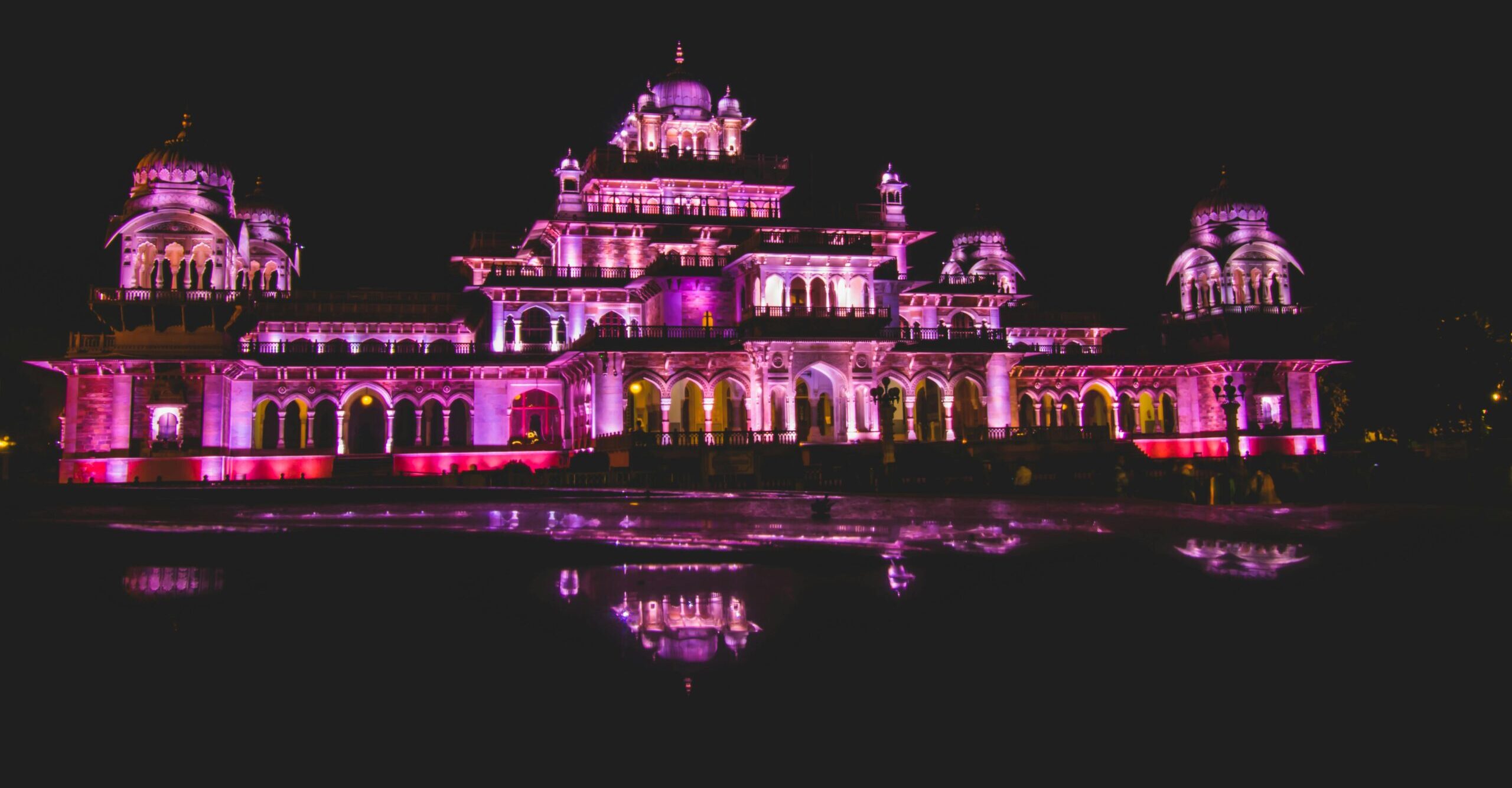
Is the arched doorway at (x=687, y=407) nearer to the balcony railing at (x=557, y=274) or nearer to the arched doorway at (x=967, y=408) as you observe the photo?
the balcony railing at (x=557, y=274)

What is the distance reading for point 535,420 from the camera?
145 ft

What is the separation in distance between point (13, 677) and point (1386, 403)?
5161cm

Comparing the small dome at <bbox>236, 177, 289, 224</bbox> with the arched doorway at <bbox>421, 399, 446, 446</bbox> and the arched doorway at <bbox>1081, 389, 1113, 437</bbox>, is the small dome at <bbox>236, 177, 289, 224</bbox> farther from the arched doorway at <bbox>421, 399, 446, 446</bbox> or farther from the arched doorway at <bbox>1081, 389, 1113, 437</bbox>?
the arched doorway at <bbox>1081, 389, 1113, 437</bbox>

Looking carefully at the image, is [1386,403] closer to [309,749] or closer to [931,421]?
[931,421]

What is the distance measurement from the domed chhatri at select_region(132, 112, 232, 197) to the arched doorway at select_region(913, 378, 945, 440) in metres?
30.8

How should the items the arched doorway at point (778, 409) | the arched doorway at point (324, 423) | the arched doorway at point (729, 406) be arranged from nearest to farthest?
the arched doorway at point (778, 409) → the arched doorway at point (729, 406) → the arched doorway at point (324, 423)

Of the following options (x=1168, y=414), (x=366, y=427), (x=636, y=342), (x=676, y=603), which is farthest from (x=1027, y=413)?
(x=676, y=603)

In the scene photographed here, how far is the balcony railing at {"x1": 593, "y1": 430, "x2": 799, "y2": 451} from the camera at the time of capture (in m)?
31.4

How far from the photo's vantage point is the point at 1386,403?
148ft

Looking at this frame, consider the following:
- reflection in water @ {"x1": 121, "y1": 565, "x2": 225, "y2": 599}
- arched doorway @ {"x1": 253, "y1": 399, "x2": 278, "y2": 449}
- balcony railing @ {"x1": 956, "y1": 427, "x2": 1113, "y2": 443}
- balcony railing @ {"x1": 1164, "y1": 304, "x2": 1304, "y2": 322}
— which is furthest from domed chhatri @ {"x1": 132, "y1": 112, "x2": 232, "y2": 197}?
balcony railing @ {"x1": 1164, "y1": 304, "x2": 1304, "y2": 322}

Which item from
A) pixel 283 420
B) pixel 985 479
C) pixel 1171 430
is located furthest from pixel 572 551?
pixel 1171 430

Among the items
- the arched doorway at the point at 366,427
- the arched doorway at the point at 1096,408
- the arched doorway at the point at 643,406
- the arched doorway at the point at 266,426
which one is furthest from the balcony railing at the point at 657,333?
the arched doorway at the point at 1096,408

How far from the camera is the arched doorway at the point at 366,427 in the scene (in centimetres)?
4850

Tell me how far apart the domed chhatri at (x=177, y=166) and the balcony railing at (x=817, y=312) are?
22594 millimetres
